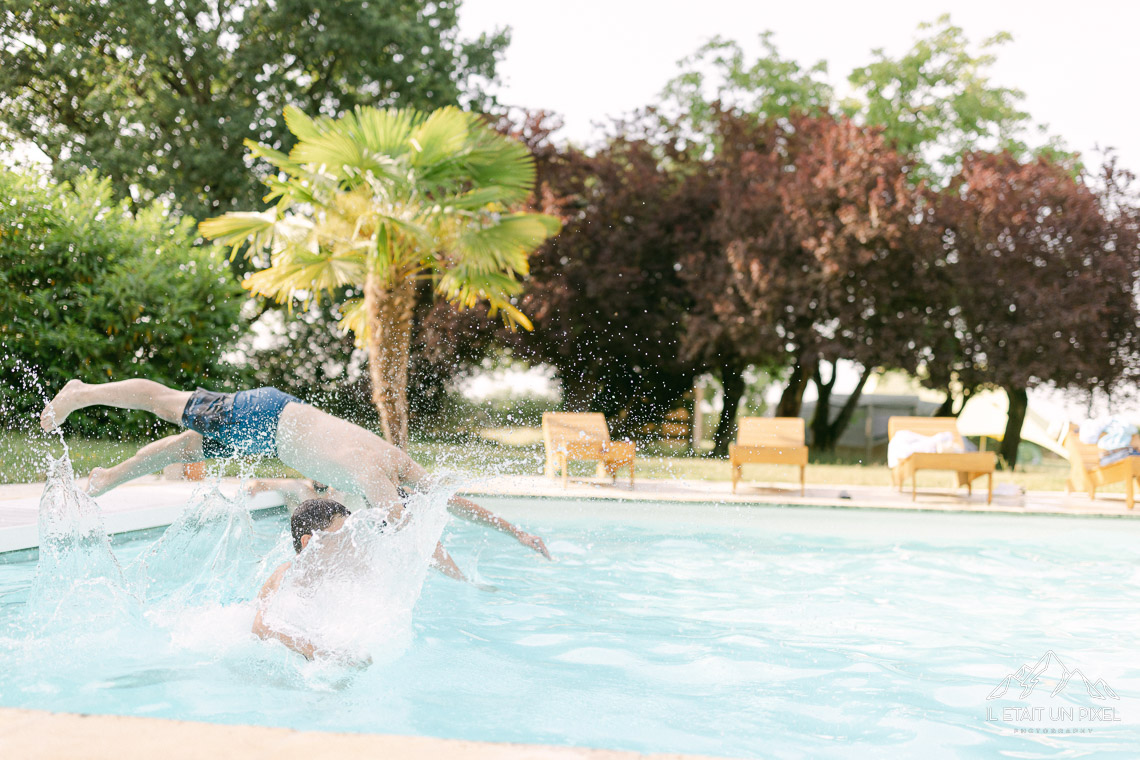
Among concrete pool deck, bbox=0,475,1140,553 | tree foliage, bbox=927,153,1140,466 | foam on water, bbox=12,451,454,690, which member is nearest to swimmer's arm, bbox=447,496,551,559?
foam on water, bbox=12,451,454,690

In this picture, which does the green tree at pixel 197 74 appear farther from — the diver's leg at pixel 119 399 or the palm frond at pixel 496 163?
the diver's leg at pixel 119 399

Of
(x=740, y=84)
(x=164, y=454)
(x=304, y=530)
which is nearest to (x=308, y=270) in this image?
(x=164, y=454)

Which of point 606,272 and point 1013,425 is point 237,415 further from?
point 1013,425

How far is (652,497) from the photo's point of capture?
383 inches

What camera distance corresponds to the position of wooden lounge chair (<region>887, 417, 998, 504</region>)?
1028cm

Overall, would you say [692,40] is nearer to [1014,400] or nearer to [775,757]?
[1014,400]

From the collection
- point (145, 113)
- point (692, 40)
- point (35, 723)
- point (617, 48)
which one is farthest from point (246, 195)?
point (35, 723)

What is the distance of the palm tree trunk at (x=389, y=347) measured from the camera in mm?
12469

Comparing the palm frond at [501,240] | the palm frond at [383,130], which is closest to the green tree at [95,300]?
the palm frond at [383,130]

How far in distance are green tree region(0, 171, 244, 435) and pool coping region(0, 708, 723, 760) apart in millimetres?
11817

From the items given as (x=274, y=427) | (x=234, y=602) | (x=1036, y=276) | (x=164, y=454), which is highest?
(x=1036, y=276)

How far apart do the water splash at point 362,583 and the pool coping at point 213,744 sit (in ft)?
4.61

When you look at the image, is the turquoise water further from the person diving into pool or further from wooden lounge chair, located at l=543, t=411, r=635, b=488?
wooden lounge chair, located at l=543, t=411, r=635, b=488

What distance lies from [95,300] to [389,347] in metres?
4.62
